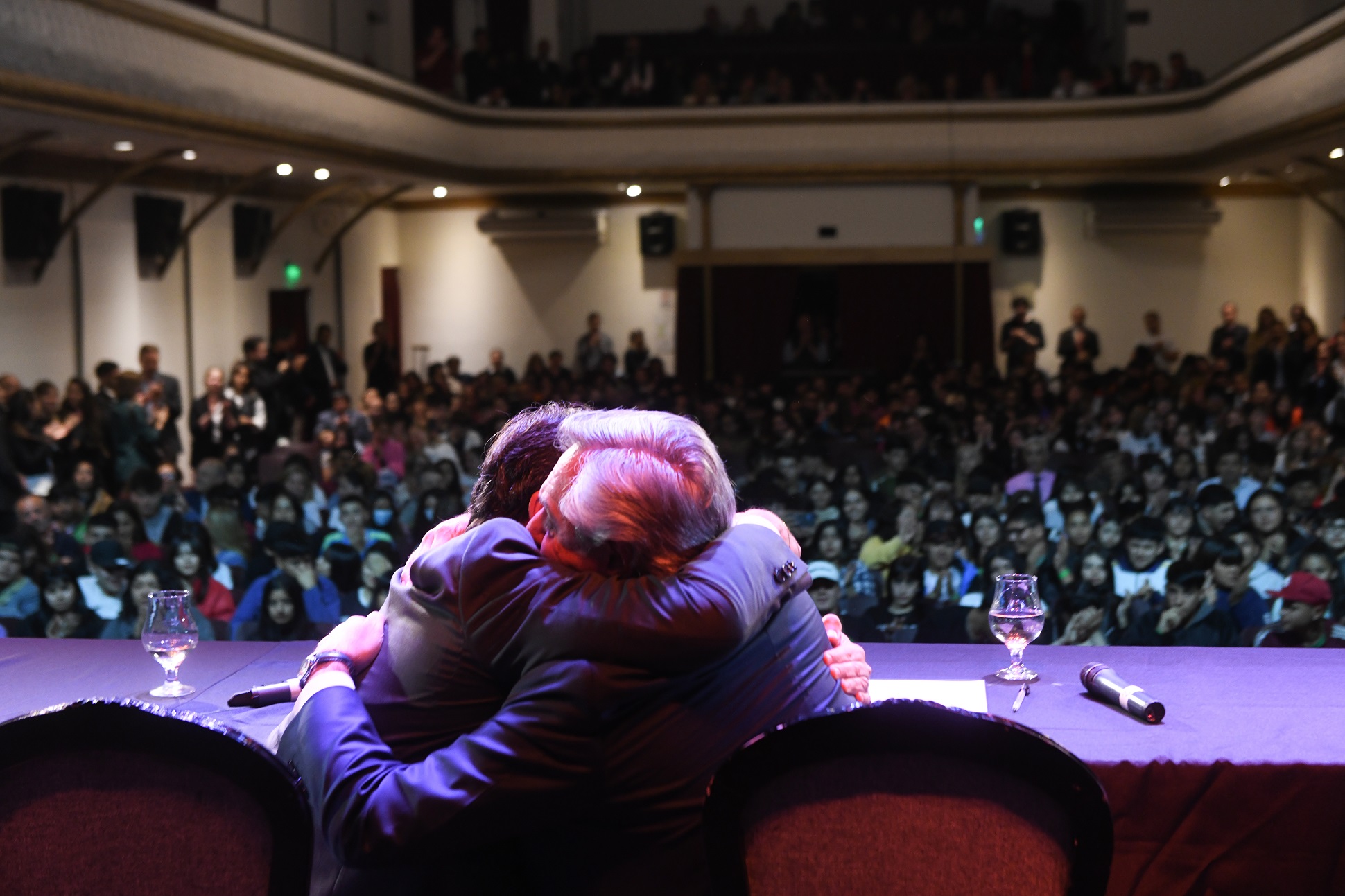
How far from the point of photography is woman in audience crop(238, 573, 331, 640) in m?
5.47

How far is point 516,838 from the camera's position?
1.88 metres

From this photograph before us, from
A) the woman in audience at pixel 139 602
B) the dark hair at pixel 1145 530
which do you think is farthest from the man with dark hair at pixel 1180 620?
the woman in audience at pixel 139 602

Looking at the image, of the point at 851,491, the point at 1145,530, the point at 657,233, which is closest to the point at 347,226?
the point at 657,233

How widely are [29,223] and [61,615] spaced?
22.0 feet

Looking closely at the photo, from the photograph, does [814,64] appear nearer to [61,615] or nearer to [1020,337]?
[1020,337]

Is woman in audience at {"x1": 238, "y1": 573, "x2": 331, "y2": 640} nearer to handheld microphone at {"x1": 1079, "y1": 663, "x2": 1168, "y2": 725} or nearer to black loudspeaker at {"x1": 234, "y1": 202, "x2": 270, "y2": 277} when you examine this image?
handheld microphone at {"x1": 1079, "y1": 663, "x2": 1168, "y2": 725}

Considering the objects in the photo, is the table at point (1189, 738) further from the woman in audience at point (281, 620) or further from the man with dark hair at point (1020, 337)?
the man with dark hair at point (1020, 337)

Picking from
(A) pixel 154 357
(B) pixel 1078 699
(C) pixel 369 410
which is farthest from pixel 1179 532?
(A) pixel 154 357

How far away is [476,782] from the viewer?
1.66 m

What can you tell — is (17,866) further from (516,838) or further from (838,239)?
(838,239)

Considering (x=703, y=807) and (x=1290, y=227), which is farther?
Result: (x=1290, y=227)

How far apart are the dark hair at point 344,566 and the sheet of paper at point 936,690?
4.10 meters

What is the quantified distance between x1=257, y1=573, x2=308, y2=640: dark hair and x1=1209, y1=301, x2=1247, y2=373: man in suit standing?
38.7 ft

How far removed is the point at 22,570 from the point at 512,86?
39.5ft
